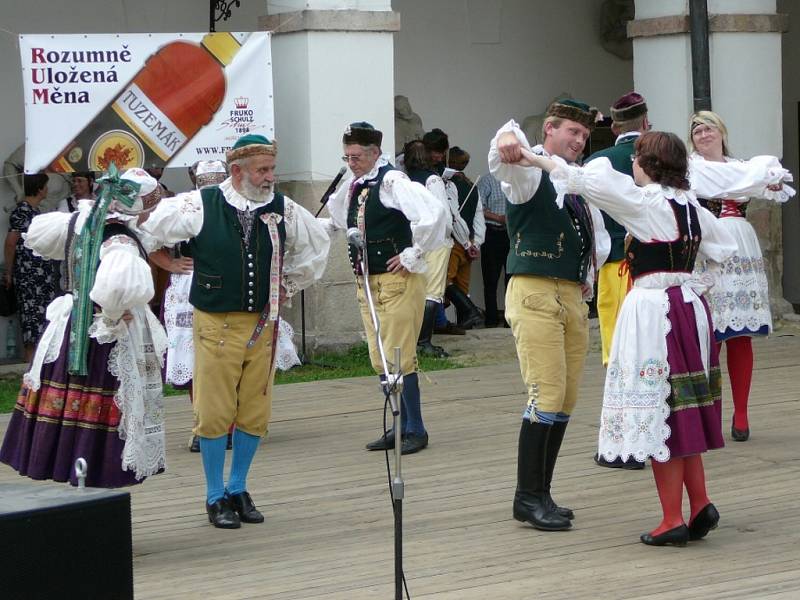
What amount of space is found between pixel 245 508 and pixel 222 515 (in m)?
0.13

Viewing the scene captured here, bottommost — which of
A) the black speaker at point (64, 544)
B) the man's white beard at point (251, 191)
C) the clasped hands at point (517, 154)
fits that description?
the black speaker at point (64, 544)

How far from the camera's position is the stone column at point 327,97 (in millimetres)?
10359

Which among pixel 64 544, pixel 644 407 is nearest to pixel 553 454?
pixel 644 407

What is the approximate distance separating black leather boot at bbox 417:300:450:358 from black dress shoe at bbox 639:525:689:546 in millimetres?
4961

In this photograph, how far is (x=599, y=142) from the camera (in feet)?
44.8

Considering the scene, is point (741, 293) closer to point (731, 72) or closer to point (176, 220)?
point (176, 220)

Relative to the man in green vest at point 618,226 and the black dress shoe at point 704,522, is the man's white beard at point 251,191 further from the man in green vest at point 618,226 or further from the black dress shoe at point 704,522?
the black dress shoe at point 704,522

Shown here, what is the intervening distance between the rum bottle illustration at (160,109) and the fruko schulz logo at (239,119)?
0.10 meters

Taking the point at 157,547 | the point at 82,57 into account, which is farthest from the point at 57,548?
the point at 82,57

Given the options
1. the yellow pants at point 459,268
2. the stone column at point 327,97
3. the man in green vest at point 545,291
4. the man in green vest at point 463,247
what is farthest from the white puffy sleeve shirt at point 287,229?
the yellow pants at point 459,268

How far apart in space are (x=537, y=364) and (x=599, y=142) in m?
8.35

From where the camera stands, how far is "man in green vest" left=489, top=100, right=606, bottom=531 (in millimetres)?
5566

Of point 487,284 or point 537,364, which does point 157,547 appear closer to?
point 537,364

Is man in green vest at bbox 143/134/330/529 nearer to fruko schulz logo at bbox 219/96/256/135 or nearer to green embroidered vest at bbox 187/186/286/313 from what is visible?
green embroidered vest at bbox 187/186/286/313
